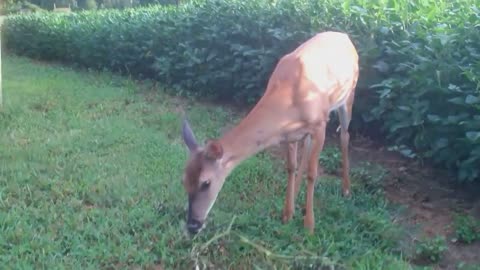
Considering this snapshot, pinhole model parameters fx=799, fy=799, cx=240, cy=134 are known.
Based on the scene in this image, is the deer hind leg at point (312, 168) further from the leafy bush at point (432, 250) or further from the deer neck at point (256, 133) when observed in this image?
the leafy bush at point (432, 250)

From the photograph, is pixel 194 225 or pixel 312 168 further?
pixel 312 168

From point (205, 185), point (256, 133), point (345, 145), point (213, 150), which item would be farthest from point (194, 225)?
point (345, 145)

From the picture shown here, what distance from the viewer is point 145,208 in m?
5.97

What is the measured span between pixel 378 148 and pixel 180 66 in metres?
3.85

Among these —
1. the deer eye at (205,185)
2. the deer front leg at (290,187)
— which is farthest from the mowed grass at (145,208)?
the deer eye at (205,185)

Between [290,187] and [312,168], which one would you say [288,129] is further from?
[290,187]

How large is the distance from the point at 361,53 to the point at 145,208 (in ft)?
9.28

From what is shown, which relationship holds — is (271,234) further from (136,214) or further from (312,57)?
(312,57)

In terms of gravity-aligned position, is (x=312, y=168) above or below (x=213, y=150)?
below

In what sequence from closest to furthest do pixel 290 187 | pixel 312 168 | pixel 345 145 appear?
1. pixel 312 168
2. pixel 290 187
3. pixel 345 145

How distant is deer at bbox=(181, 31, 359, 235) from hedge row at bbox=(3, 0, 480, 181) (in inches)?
26.6

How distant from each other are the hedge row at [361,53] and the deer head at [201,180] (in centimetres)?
189

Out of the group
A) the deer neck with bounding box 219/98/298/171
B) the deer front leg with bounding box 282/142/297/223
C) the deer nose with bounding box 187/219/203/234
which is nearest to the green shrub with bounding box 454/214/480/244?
the deer front leg with bounding box 282/142/297/223

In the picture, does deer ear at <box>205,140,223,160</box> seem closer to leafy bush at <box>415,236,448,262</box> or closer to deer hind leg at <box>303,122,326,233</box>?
deer hind leg at <box>303,122,326,233</box>
